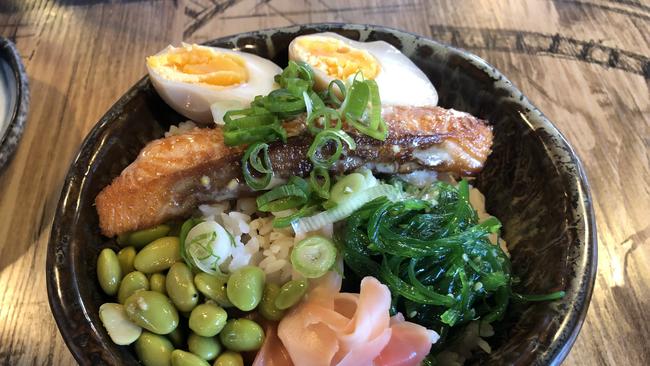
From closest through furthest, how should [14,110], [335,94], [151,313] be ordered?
[151,313] < [335,94] < [14,110]

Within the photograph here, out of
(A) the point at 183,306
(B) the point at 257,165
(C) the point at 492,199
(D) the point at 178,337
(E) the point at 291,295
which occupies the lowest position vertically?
(D) the point at 178,337

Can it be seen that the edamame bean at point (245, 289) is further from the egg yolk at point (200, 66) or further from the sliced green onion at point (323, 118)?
the egg yolk at point (200, 66)

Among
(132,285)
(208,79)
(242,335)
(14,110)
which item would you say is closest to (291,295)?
(242,335)

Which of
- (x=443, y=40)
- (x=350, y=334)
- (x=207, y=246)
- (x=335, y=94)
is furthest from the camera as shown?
(x=443, y=40)

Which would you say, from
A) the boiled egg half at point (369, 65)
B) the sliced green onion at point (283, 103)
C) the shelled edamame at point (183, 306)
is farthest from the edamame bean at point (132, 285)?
the boiled egg half at point (369, 65)

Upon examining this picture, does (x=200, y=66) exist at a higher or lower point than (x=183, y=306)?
higher

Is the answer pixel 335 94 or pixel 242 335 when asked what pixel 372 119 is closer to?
pixel 335 94
